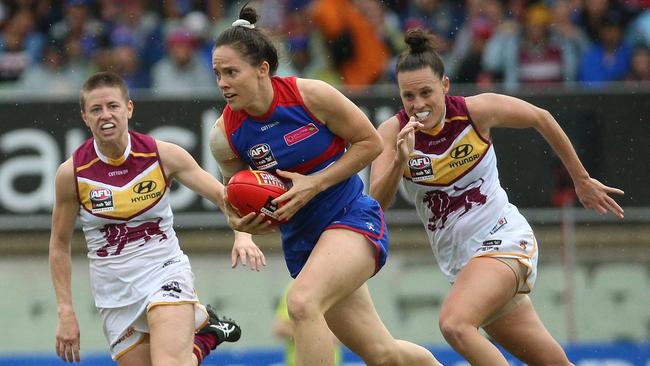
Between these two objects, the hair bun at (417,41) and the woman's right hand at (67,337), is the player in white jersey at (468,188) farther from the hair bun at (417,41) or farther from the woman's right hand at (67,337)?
the woman's right hand at (67,337)

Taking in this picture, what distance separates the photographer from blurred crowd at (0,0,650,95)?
1167 cm

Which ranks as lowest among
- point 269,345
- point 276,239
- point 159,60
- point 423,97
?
point 269,345

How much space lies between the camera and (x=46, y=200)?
36.1ft

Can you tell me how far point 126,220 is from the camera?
672 centimetres

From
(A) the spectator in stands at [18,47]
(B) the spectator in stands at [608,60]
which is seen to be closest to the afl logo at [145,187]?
(A) the spectator in stands at [18,47]

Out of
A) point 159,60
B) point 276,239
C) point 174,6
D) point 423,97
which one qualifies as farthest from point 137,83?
point 423,97

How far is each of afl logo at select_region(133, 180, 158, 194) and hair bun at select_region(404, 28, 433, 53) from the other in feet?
5.07

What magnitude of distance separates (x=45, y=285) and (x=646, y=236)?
4890 millimetres

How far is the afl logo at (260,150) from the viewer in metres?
6.20

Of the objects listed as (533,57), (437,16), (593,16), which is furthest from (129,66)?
(593,16)

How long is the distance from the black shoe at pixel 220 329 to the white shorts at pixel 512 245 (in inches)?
55.4

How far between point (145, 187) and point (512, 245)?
76.8 inches

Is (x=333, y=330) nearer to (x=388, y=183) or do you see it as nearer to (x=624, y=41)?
(x=388, y=183)

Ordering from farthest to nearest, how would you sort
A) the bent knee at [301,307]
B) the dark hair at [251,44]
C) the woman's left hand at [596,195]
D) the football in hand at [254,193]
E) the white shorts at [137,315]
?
the woman's left hand at [596,195] → the white shorts at [137,315] → the dark hair at [251,44] → the football in hand at [254,193] → the bent knee at [301,307]
